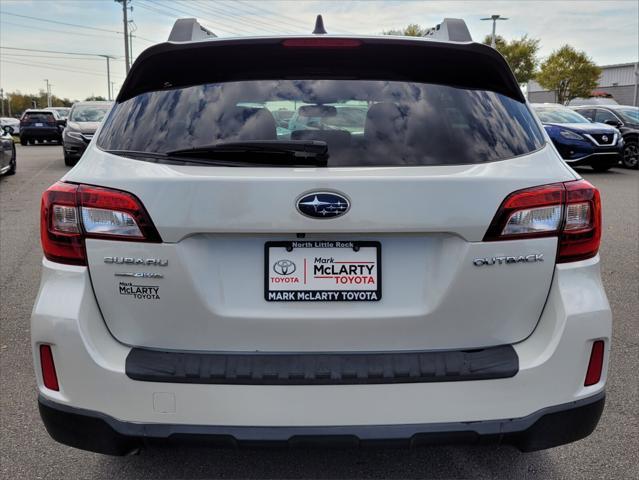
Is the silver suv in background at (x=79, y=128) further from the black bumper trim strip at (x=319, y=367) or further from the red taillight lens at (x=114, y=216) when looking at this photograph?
the black bumper trim strip at (x=319, y=367)

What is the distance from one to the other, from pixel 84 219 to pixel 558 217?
1604mm

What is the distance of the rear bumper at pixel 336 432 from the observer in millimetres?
2201

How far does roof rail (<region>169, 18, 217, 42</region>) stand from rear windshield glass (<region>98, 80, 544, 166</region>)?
0.39m

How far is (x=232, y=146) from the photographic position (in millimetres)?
2266

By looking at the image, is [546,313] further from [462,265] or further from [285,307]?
[285,307]

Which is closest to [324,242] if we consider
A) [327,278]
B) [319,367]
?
→ [327,278]

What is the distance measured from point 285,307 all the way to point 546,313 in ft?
2.92

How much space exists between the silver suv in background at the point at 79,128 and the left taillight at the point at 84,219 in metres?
15.3

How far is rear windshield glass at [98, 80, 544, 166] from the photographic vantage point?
2.32 m

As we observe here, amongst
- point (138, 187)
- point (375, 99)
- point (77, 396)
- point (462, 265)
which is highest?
point (375, 99)

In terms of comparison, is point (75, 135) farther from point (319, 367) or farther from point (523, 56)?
point (523, 56)

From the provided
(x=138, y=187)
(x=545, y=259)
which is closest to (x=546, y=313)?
(x=545, y=259)

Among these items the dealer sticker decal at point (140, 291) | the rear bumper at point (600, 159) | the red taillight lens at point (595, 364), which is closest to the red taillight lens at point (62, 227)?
the dealer sticker decal at point (140, 291)

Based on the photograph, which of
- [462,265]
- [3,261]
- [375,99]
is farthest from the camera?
[3,261]
